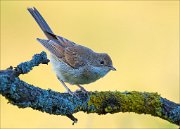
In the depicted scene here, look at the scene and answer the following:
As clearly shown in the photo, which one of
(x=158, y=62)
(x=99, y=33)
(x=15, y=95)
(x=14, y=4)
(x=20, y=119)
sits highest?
(x=14, y=4)

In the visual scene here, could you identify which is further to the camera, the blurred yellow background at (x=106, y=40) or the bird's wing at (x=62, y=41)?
the blurred yellow background at (x=106, y=40)

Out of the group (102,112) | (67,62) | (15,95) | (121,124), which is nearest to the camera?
(15,95)

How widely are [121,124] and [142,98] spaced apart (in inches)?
33.8

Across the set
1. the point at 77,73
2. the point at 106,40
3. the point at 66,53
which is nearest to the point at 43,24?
the point at 66,53

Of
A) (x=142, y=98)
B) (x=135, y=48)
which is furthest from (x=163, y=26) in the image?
(x=142, y=98)

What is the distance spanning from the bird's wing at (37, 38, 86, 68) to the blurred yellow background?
0.56m

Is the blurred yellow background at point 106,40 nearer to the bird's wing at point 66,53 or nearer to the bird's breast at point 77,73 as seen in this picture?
the bird's breast at point 77,73

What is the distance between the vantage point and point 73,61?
593 centimetres

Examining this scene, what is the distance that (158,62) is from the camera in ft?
30.4

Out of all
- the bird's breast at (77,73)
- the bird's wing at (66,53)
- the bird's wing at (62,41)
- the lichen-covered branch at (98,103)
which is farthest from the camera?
the bird's wing at (62,41)

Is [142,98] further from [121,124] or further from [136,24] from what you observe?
[136,24]

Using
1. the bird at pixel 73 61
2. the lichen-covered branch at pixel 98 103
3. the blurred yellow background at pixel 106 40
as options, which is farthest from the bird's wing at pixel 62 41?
the lichen-covered branch at pixel 98 103

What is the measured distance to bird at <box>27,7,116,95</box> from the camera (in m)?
5.80

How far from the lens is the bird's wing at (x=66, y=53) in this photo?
594 cm
